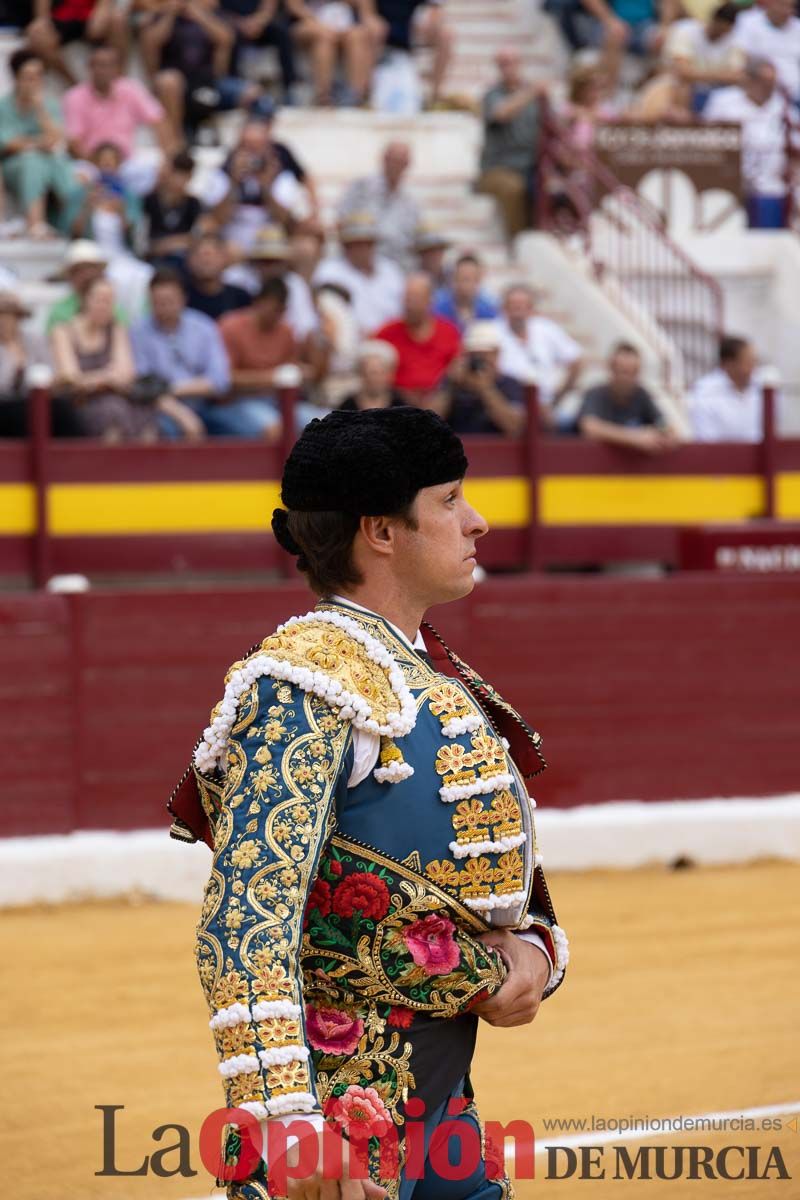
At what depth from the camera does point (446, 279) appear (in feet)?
33.2

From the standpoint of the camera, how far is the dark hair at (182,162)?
9.63m

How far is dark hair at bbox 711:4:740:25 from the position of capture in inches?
498

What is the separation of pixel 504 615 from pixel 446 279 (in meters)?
2.68

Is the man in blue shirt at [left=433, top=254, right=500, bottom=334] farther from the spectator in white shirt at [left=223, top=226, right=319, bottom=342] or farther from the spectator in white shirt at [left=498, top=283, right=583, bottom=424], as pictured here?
the spectator in white shirt at [left=223, top=226, right=319, bottom=342]

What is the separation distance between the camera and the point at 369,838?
2107mm

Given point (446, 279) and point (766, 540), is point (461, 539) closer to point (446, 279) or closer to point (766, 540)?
point (766, 540)

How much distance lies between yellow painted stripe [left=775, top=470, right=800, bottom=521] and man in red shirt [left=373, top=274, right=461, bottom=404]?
157cm

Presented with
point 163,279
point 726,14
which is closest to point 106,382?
point 163,279

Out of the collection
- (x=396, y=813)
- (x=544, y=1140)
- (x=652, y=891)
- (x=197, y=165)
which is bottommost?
(x=652, y=891)

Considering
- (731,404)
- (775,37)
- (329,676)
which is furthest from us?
(775,37)

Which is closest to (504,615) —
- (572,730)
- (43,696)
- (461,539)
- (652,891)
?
(572,730)

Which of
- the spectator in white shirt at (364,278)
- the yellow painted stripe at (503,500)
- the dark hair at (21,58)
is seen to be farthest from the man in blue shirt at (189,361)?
the dark hair at (21,58)

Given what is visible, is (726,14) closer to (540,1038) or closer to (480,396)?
(480,396)

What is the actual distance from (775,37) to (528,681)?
6.24 m
